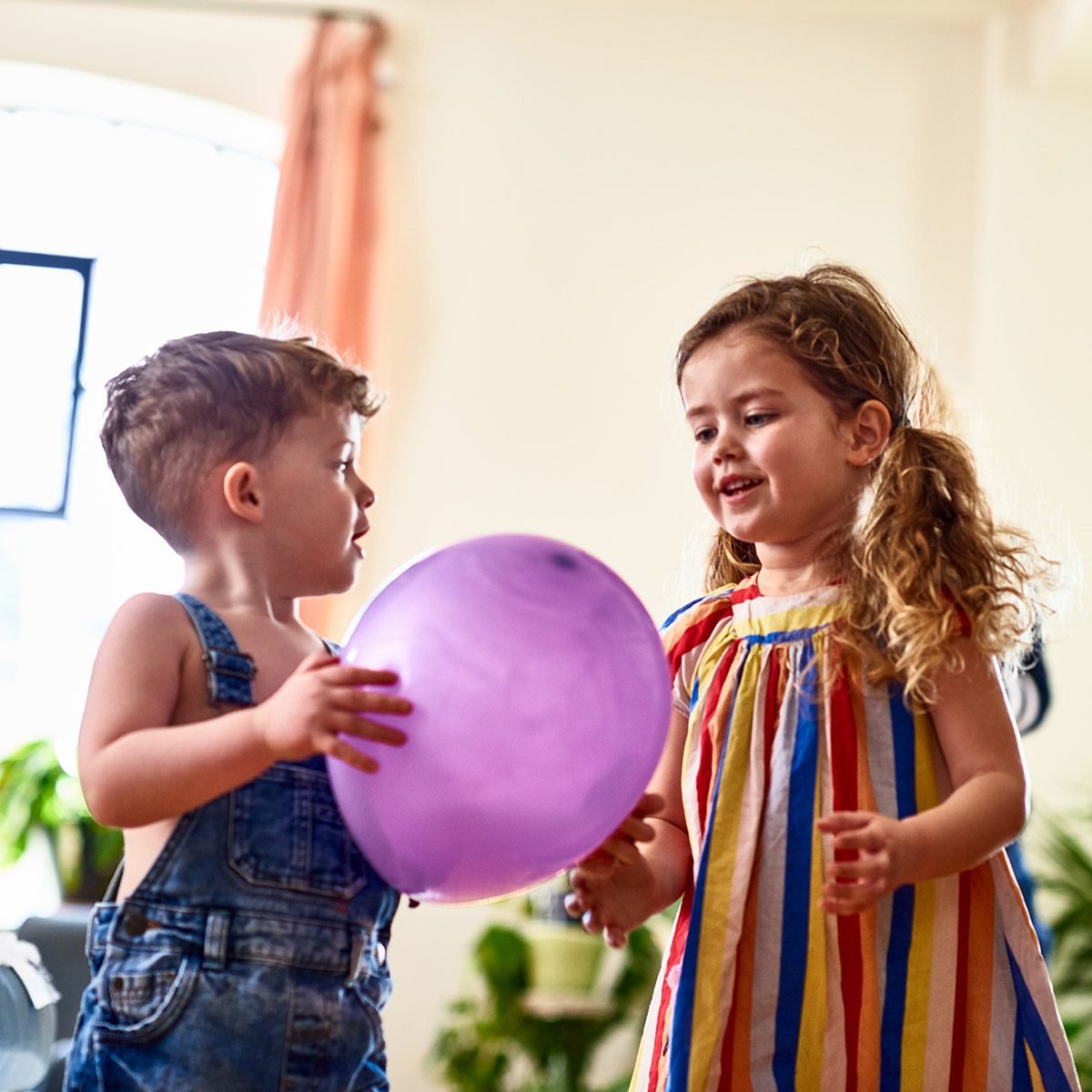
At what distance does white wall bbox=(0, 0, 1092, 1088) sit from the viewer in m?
4.23

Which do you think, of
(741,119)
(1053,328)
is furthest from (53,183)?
(1053,328)

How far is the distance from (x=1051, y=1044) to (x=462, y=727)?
0.61m

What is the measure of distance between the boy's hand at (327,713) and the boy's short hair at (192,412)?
320mm

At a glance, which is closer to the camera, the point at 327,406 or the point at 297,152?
the point at 327,406

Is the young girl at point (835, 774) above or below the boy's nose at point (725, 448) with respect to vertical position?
below

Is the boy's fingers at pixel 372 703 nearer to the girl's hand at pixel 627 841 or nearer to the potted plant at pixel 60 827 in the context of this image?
the girl's hand at pixel 627 841

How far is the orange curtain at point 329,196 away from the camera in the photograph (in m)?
4.14

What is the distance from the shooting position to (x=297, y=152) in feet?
13.8

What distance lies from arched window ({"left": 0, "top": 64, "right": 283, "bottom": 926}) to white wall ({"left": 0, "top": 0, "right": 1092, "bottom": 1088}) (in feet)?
0.87

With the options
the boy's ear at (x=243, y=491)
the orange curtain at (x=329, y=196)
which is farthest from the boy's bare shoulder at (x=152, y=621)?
Result: the orange curtain at (x=329, y=196)

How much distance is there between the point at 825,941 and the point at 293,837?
472mm

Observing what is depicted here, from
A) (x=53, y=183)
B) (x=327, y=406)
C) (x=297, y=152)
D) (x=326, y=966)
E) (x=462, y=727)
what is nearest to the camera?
(x=462, y=727)

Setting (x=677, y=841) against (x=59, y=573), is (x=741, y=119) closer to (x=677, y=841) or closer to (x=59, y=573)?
(x=59, y=573)

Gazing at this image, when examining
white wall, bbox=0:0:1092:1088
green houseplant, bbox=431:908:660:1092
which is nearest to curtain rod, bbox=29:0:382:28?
white wall, bbox=0:0:1092:1088
